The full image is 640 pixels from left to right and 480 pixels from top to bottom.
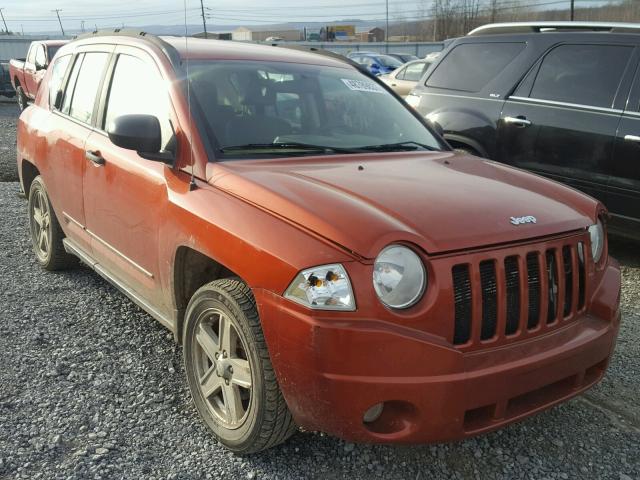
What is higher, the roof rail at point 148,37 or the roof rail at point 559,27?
the roof rail at point 559,27

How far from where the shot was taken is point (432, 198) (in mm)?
2721

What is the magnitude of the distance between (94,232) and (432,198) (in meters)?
2.36

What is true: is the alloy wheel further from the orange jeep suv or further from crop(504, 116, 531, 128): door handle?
crop(504, 116, 531, 128): door handle

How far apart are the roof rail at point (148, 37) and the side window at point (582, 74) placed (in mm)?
3563

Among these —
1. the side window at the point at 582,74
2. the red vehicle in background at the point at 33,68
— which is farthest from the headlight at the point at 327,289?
the red vehicle in background at the point at 33,68

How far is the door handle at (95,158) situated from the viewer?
3.81 m

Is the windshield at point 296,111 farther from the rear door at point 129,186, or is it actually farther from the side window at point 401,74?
the side window at point 401,74

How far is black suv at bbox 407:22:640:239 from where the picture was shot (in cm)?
518

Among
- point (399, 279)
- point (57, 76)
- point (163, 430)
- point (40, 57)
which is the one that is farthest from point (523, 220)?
point (40, 57)

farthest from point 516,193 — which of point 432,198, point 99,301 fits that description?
point 99,301

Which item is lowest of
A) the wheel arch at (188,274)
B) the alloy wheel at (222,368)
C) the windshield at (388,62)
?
the alloy wheel at (222,368)

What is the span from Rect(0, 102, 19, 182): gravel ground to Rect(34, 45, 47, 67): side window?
1632 millimetres

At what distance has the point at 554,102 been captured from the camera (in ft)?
18.5

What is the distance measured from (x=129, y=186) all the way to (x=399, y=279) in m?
1.83
